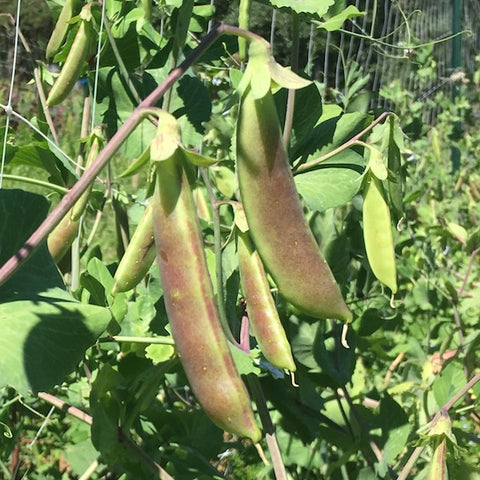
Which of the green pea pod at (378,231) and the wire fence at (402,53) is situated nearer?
the green pea pod at (378,231)

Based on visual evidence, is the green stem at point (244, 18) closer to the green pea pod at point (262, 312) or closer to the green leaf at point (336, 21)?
the green leaf at point (336, 21)

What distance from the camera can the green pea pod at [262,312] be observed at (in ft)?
2.54

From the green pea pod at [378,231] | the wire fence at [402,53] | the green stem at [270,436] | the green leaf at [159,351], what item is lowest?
the green stem at [270,436]

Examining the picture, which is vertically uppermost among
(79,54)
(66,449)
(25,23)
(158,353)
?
(25,23)

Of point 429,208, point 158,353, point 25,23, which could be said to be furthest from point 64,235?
point 25,23

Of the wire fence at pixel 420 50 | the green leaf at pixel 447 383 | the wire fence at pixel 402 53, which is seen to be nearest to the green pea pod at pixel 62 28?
the green leaf at pixel 447 383

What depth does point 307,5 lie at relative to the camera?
0.90m

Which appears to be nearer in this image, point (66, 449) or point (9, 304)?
point (9, 304)

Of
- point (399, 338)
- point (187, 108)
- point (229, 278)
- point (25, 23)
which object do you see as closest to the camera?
point (229, 278)

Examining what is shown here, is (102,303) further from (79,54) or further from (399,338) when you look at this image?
(399,338)

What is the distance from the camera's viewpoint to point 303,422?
4.02 feet

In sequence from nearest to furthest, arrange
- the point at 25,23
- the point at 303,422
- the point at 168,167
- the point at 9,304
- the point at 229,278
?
the point at 168,167 < the point at 9,304 < the point at 229,278 < the point at 303,422 < the point at 25,23

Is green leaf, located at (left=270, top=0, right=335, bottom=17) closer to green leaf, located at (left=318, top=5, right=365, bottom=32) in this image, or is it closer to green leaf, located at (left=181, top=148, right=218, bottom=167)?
green leaf, located at (left=318, top=5, right=365, bottom=32)

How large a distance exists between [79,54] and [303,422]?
0.67 meters
